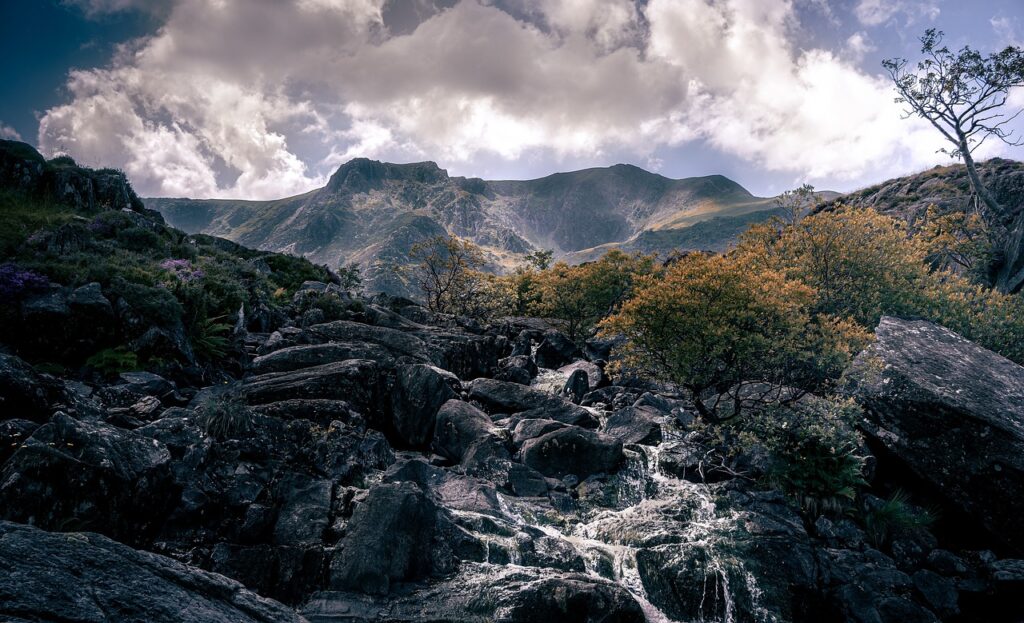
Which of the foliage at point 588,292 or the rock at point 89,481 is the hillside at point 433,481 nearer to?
the rock at point 89,481

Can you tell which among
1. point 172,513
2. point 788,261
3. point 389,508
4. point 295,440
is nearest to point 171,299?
point 295,440

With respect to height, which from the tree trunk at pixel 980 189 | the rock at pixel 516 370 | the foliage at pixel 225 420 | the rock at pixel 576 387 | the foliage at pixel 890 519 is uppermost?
the tree trunk at pixel 980 189

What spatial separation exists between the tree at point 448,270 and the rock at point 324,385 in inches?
1144

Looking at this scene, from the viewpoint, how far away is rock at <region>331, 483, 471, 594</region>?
36.8 feet

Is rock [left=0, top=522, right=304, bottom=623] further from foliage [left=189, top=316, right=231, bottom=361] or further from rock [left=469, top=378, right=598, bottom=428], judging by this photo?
foliage [left=189, top=316, right=231, bottom=361]

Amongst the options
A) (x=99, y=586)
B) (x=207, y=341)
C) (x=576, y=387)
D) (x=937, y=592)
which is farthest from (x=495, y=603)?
(x=576, y=387)

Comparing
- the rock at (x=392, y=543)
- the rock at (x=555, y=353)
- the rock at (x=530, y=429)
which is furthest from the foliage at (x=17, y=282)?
the rock at (x=555, y=353)

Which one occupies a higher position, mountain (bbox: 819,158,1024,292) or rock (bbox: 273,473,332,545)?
mountain (bbox: 819,158,1024,292)

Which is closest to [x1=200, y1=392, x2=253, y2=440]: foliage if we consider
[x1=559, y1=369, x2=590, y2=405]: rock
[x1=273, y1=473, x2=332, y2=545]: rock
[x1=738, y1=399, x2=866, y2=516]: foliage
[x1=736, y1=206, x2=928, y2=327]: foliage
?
[x1=273, y1=473, x2=332, y2=545]: rock

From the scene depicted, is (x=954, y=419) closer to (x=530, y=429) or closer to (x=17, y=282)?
(x=530, y=429)

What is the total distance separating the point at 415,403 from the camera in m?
21.6

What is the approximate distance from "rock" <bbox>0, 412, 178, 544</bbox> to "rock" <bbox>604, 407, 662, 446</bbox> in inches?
686

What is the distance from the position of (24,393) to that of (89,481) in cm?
356

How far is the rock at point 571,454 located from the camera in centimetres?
1972
